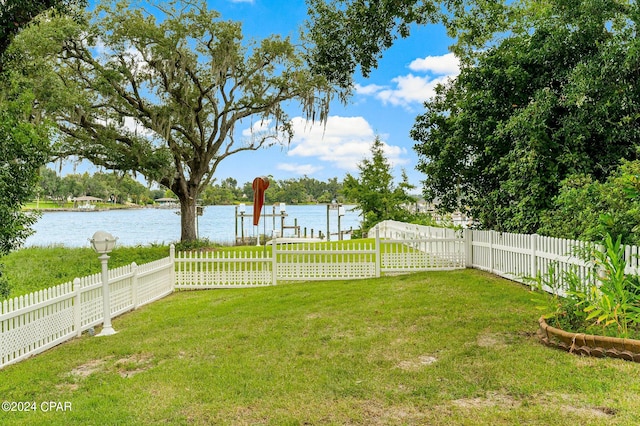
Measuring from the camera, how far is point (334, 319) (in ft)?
23.0

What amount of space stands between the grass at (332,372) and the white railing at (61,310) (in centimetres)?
24

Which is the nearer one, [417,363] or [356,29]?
[417,363]

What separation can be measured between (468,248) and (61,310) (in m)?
9.36

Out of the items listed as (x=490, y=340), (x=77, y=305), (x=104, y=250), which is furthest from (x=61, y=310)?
(x=490, y=340)

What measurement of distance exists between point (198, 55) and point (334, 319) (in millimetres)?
16004

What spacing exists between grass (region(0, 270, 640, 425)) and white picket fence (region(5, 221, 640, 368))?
0.38 meters

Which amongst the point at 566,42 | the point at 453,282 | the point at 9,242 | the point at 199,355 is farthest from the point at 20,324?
the point at 566,42

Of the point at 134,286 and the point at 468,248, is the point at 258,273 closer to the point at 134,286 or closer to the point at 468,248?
the point at 134,286

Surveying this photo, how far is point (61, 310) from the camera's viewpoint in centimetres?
655

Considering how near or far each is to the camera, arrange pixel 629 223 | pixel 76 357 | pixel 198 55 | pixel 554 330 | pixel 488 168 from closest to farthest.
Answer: pixel 554 330, pixel 76 357, pixel 629 223, pixel 488 168, pixel 198 55

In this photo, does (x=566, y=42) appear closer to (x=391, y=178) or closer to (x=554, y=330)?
(x=554, y=330)

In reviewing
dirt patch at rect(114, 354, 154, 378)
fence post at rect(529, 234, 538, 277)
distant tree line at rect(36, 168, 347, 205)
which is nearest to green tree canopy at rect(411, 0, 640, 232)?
fence post at rect(529, 234, 538, 277)

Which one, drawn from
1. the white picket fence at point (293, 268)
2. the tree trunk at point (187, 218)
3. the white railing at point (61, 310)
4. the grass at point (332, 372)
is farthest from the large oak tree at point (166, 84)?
the grass at point (332, 372)

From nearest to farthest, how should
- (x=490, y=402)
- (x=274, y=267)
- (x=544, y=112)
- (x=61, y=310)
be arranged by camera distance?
(x=490, y=402) → (x=61, y=310) → (x=544, y=112) → (x=274, y=267)
